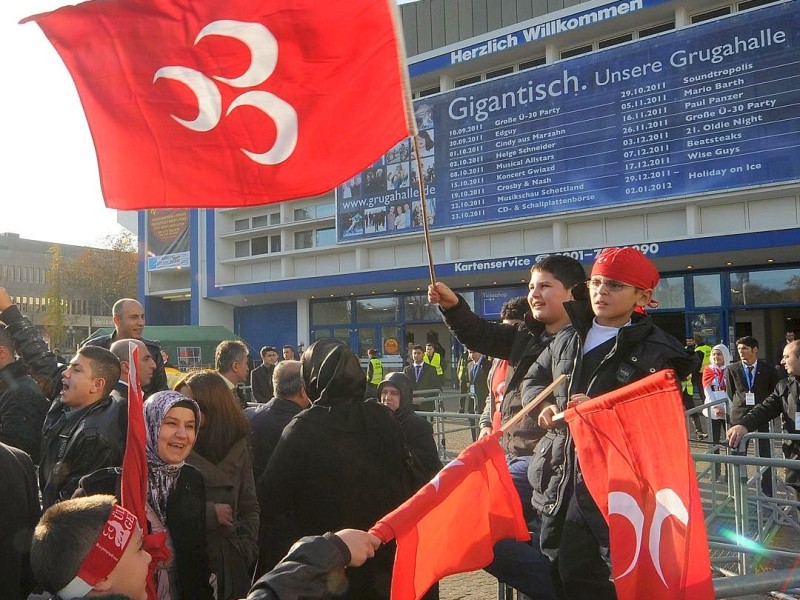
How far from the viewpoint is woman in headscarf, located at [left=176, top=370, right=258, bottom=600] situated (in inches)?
128

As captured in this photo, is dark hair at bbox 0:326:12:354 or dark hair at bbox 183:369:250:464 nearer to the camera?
dark hair at bbox 183:369:250:464

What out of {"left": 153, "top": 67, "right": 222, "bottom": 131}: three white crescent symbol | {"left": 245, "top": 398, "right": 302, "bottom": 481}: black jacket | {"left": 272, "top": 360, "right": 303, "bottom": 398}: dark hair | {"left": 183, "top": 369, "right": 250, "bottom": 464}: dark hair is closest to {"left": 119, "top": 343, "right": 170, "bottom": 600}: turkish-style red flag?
{"left": 183, "top": 369, "right": 250, "bottom": 464}: dark hair

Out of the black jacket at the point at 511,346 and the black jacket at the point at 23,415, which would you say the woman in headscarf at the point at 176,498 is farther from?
the black jacket at the point at 23,415

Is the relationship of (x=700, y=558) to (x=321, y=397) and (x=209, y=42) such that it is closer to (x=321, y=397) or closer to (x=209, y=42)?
(x=321, y=397)

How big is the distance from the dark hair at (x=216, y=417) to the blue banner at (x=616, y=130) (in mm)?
10757

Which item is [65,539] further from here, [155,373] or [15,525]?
[155,373]

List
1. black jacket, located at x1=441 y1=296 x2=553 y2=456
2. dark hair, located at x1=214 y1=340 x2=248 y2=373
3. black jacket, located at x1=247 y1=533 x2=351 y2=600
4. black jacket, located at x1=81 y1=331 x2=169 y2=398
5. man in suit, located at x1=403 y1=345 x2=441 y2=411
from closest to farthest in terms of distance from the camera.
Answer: black jacket, located at x1=247 y1=533 x2=351 y2=600 < black jacket, located at x1=441 y1=296 x2=553 y2=456 < black jacket, located at x1=81 y1=331 x2=169 y2=398 < dark hair, located at x1=214 y1=340 x2=248 y2=373 < man in suit, located at x1=403 y1=345 x2=441 y2=411

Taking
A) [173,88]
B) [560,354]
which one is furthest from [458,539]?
[173,88]

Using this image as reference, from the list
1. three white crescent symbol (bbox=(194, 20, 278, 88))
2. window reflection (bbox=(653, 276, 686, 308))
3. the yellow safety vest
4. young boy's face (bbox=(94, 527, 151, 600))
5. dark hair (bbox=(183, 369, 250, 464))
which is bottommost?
the yellow safety vest

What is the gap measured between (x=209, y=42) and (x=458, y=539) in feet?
8.53

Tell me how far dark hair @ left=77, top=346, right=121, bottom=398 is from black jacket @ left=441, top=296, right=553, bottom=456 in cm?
180

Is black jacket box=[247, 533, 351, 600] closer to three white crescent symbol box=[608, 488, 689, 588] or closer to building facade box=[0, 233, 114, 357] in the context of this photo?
three white crescent symbol box=[608, 488, 689, 588]

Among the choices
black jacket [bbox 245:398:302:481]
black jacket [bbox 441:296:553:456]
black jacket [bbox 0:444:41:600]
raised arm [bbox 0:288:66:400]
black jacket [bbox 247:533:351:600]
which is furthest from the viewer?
raised arm [bbox 0:288:66:400]

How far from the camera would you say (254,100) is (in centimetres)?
349
